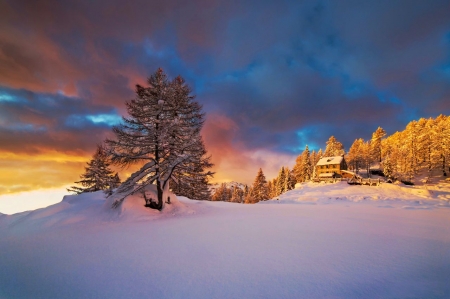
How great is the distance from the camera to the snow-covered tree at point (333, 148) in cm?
6122

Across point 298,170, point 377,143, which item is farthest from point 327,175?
point 377,143

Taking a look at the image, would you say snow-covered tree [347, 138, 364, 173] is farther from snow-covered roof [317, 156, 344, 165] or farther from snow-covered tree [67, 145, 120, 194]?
snow-covered tree [67, 145, 120, 194]

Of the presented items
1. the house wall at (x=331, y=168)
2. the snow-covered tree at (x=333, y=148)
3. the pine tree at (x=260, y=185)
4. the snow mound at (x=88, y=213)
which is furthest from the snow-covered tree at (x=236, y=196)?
the snow mound at (x=88, y=213)

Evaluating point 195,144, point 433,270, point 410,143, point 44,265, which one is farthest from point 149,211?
point 410,143

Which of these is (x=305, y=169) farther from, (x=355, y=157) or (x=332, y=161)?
(x=355, y=157)

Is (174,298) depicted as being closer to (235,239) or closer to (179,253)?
(179,253)

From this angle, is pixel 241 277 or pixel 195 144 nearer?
pixel 241 277

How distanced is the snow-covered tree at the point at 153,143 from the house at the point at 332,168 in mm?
48404

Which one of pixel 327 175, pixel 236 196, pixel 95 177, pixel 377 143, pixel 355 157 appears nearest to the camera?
pixel 95 177

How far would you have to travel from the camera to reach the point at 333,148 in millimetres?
61781

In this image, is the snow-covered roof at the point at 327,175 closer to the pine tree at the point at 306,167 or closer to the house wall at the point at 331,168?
the house wall at the point at 331,168

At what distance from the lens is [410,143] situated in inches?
1793

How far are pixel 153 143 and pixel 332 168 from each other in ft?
173

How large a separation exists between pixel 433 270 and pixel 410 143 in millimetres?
59291
